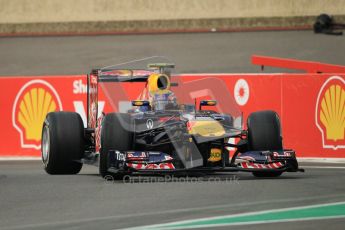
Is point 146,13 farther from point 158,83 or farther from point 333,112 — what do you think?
point 158,83

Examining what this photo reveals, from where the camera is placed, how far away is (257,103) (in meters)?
21.3

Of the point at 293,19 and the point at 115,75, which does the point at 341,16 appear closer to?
the point at 293,19

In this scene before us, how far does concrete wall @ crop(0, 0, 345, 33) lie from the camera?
3528cm

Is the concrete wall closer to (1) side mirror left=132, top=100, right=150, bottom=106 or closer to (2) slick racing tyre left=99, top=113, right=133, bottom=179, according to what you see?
(1) side mirror left=132, top=100, right=150, bottom=106

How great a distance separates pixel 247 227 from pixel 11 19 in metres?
27.8

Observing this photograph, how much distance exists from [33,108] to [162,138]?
8126 millimetres

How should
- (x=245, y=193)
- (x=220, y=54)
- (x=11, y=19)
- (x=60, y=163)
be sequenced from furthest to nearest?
(x=11, y=19)
(x=220, y=54)
(x=60, y=163)
(x=245, y=193)

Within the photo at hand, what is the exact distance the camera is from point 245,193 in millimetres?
12758

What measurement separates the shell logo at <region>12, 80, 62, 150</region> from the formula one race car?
5486mm

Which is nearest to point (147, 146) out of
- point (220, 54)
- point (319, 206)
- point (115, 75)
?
point (115, 75)

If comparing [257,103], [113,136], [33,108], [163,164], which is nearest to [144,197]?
[163,164]

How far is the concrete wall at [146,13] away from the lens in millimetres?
35281

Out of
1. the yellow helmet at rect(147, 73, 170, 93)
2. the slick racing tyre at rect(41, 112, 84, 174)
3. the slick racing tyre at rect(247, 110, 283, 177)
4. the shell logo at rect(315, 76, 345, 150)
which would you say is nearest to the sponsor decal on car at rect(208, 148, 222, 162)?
the slick racing tyre at rect(247, 110, 283, 177)

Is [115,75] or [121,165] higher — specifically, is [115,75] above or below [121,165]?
above
